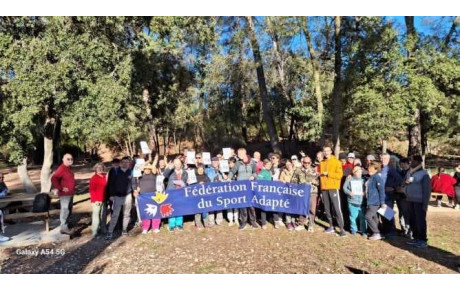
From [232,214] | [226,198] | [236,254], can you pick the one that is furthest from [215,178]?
[236,254]

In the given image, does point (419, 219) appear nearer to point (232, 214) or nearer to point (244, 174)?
point (244, 174)

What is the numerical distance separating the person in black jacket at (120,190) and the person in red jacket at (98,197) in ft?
0.57

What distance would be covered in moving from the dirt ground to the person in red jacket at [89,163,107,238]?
0.40 meters

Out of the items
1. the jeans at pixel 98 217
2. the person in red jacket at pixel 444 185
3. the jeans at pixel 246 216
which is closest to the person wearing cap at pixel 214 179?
the jeans at pixel 246 216

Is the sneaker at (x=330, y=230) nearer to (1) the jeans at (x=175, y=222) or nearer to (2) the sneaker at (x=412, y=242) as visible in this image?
(2) the sneaker at (x=412, y=242)

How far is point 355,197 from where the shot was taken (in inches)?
310

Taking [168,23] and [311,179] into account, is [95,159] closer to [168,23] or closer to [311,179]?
[168,23]

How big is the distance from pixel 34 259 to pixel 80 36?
762cm

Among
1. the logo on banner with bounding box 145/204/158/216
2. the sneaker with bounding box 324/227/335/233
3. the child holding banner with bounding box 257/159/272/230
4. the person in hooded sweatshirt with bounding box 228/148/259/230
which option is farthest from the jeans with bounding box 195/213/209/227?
the sneaker with bounding box 324/227/335/233

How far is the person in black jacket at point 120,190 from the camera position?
8156 mm

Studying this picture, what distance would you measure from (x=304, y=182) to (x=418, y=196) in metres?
→ 2.42

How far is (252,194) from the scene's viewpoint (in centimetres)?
866

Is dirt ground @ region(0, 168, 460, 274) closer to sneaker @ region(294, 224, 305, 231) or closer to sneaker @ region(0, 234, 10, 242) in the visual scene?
sneaker @ region(294, 224, 305, 231)
